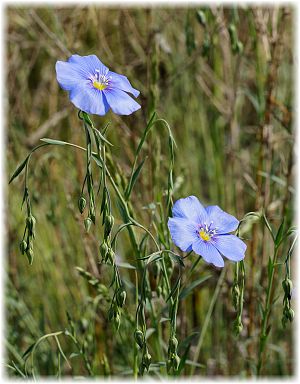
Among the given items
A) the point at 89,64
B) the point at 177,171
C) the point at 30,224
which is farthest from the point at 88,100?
the point at 177,171

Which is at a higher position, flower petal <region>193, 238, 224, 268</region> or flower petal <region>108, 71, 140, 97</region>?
flower petal <region>108, 71, 140, 97</region>

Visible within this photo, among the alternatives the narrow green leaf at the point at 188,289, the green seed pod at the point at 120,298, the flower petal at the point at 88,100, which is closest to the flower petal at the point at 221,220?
the narrow green leaf at the point at 188,289

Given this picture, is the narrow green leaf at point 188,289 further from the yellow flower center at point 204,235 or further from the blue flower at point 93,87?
the blue flower at point 93,87

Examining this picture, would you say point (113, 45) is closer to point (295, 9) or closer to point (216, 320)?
point (295, 9)

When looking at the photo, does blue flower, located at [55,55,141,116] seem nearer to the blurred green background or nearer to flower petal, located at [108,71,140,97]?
flower petal, located at [108,71,140,97]

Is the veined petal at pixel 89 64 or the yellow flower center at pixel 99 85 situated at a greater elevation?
the veined petal at pixel 89 64

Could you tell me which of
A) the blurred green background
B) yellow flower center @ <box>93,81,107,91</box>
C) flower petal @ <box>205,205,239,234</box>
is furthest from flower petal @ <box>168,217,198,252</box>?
the blurred green background

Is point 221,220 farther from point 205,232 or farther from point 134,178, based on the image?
point 134,178
